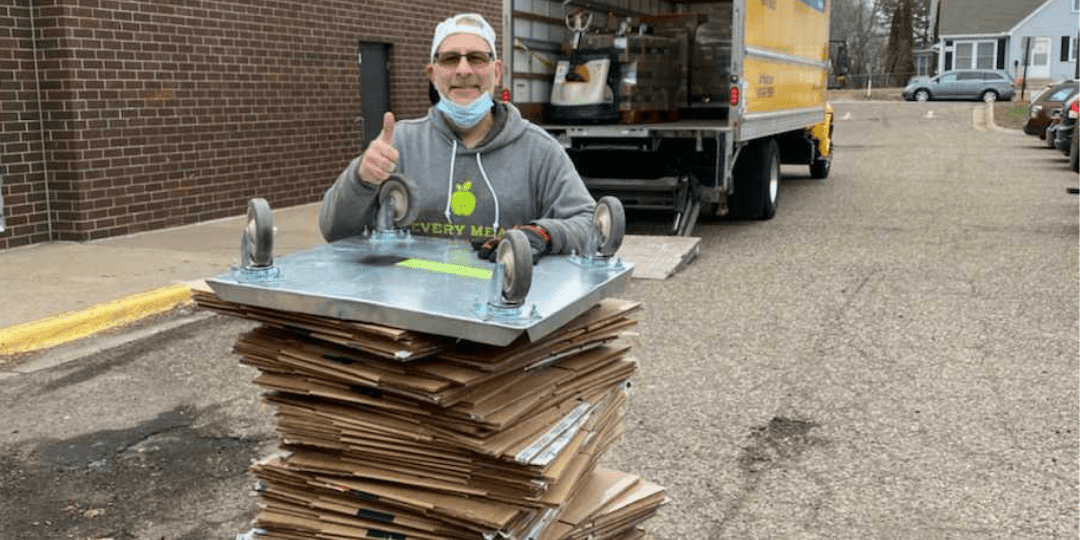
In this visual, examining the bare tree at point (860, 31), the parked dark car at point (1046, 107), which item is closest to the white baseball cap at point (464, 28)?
the parked dark car at point (1046, 107)

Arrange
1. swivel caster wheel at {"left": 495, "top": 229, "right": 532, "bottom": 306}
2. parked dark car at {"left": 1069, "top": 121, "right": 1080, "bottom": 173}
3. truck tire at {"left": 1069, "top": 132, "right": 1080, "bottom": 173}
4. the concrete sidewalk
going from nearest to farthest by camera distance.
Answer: swivel caster wheel at {"left": 495, "top": 229, "right": 532, "bottom": 306}, the concrete sidewalk, parked dark car at {"left": 1069, "top": 121, "right": 1080, "bottom": 173}, truck tire at {"left": 1069, "top": 132, "right": 1080, "bottom": 173}

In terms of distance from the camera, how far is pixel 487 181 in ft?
10.3

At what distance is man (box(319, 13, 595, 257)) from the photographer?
3102 millimetres

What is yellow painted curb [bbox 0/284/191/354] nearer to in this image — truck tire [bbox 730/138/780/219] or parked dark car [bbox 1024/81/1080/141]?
truck tire [bbox 730/138/780/219]

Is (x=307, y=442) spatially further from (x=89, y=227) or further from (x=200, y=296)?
(x=89, y=227)

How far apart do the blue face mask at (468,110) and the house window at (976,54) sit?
67.4m

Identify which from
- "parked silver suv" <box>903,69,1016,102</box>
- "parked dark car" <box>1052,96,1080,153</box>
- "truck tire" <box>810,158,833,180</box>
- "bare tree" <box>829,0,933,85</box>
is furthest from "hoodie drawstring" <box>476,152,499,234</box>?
"bare tree" <box>829,0,933,85</box>

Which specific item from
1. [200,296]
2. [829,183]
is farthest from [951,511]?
[829,183]

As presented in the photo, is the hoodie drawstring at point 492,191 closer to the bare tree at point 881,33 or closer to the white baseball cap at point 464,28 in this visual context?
the white baseball cap at point 464,28

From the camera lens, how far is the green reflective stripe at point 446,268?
2.57 meters

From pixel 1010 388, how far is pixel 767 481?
6.97ft

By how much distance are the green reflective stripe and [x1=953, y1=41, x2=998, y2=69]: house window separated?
2675 inches

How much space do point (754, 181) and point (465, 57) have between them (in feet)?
32.3

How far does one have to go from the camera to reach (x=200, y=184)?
451 inches
